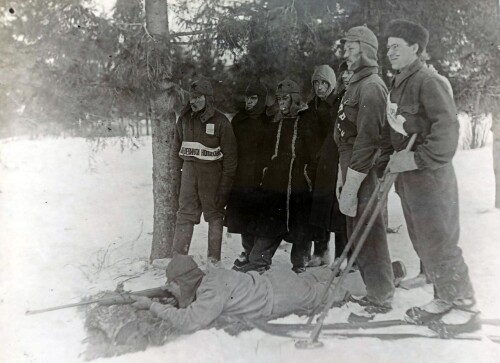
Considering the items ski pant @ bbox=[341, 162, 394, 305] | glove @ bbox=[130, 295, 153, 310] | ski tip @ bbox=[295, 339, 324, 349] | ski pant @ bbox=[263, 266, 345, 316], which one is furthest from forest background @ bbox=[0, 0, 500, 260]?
ski tip @ bbox=[295, 339, 324, 349]

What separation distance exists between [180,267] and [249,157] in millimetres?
1108

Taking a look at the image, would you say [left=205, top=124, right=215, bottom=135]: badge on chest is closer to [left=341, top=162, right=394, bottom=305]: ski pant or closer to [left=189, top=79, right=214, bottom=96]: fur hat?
[left=189, top=79, right=214, bottom=96]: fur hat

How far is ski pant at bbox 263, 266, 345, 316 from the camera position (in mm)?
3510

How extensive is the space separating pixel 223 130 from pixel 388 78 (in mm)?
1344

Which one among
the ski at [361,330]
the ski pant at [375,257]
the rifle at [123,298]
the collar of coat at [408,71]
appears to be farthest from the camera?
the rifle at [123,298]

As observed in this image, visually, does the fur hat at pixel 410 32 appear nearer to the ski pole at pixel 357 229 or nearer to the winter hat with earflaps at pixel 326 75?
the winter hat with earflaps at pixel 326 75

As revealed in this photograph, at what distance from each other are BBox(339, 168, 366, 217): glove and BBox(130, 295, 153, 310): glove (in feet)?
5.02

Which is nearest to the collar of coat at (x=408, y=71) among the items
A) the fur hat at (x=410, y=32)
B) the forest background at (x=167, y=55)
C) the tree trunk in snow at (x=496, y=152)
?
the fur hat at (x=410, y=32)

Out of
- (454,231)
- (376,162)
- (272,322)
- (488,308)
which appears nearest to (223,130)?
(376,162)

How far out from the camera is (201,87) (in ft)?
12.6

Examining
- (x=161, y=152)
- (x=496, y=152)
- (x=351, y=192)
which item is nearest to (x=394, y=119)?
(x=351, y=192)

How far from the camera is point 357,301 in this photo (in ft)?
11.7

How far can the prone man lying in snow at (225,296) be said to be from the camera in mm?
3369

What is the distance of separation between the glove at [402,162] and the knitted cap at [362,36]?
790mm
